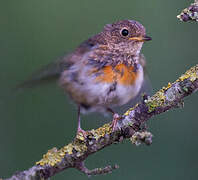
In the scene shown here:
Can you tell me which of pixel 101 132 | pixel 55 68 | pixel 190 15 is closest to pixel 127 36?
pixel 55 68

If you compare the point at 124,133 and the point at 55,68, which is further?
A: the point at 55,68

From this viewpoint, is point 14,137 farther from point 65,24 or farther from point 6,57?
point 65,24

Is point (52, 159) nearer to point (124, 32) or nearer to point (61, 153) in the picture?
point (61, 153)

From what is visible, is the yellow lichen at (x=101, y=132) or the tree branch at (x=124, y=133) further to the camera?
the yellow lichen at (x=101, y=132)

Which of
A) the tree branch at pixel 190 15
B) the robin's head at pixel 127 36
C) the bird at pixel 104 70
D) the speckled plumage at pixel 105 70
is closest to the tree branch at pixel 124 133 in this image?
the tree branch at pixel 190 15

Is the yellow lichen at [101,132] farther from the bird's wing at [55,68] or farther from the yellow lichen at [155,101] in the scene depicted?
the bird's wing at [55,68]

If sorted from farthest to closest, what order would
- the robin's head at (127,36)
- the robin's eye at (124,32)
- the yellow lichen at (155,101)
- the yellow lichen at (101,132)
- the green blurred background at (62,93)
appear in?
the green blurred background at (62,93)
the robin's eye at (124,32)
the robin's head at (127,36)
the yellow lichen at (101,132)
the yellow lichen at (155,101)

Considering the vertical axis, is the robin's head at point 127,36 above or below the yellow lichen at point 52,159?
above
